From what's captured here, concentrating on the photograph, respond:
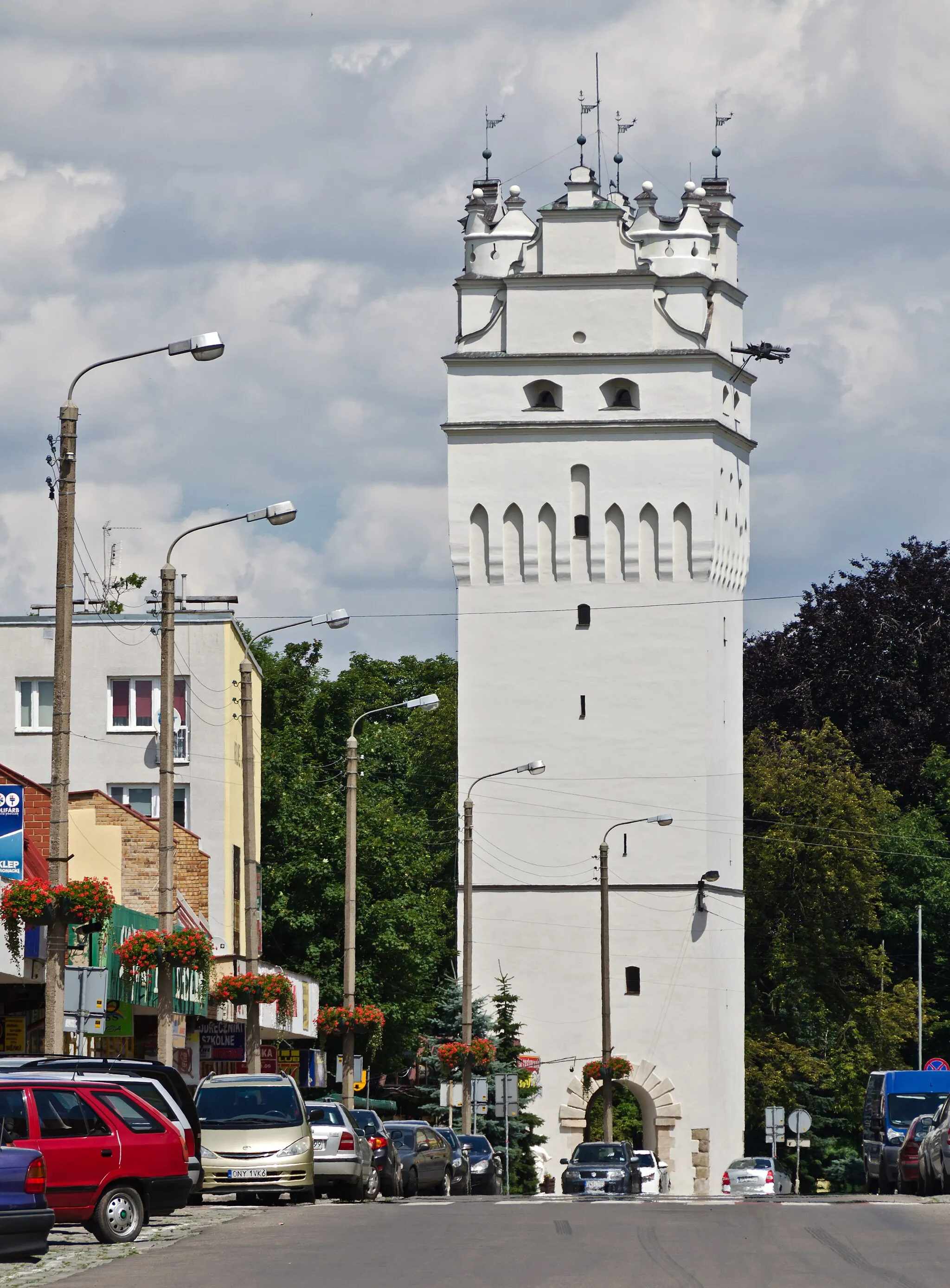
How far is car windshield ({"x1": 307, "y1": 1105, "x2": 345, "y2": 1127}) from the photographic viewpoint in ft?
114

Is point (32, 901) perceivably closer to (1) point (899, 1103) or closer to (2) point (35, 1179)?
(2) point (35, 1179)

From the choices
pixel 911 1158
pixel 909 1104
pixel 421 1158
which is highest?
pixel 909 1104

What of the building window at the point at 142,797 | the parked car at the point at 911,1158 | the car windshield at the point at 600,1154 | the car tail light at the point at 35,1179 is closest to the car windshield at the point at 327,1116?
the parked car at the point at 911,1158

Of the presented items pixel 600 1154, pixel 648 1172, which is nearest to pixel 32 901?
pixel 600 1154

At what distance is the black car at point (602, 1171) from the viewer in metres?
50.1

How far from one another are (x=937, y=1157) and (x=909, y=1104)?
→ 1319 centimetres

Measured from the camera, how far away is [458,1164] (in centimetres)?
4528

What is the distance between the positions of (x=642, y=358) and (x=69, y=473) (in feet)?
147

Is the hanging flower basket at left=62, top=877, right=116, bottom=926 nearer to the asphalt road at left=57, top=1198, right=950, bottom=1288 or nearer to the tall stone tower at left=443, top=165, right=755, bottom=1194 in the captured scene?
the asphalt road at left=57, top=1198, right=950, bottom=1288

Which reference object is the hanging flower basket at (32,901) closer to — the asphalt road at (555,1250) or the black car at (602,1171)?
the asphalt road at (555,1250)

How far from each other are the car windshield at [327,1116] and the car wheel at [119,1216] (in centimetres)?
1150

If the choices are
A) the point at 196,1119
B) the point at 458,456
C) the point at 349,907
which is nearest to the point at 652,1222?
the point at 196,1119

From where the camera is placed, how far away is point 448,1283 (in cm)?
1856

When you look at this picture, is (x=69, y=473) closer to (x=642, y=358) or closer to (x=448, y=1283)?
(x=448, y=1283)
